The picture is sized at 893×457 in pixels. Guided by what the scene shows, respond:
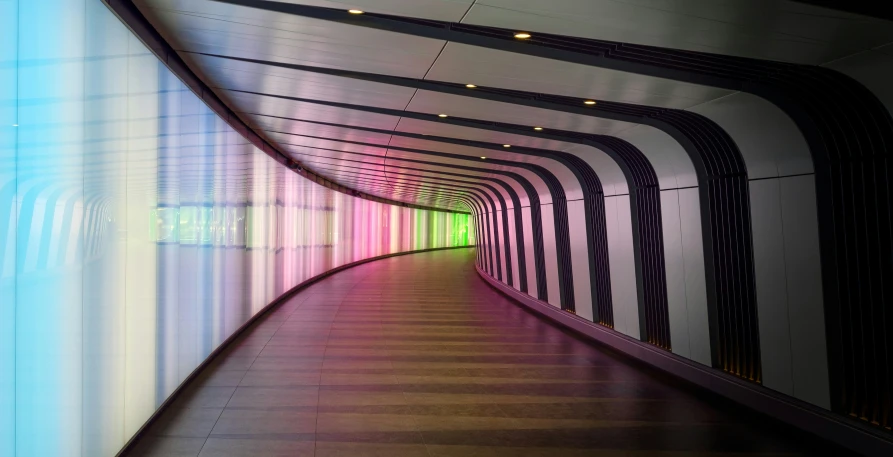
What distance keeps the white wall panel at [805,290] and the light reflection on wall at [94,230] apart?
5678 millimetres

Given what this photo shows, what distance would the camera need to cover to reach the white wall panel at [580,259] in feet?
43.9

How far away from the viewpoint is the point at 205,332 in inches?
379

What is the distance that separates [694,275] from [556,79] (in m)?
3.45

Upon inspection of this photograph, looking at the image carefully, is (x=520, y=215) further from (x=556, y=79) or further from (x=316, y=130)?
(x=556, y=79)

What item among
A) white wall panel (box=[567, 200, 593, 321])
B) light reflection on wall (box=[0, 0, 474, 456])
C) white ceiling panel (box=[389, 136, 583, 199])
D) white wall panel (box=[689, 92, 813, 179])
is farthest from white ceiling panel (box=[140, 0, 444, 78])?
white wall panel (box=[567, 200, 593, 321])

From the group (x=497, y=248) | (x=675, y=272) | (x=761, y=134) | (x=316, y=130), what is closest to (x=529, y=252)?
(x=497, y=248)

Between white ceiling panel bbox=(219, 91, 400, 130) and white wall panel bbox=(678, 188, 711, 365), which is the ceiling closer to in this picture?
white ceiling panel bbox=(219, 91, 400, 130)

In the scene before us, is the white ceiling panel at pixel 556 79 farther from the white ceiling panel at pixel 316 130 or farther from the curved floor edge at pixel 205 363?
the white ceiling panel at pixel 316 130

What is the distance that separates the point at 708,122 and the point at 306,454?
17.4 ft

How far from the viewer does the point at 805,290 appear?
7137 millimetres

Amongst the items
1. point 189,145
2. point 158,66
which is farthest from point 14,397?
point 189,145

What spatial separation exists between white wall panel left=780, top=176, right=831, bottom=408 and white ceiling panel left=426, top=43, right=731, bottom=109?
1167mm

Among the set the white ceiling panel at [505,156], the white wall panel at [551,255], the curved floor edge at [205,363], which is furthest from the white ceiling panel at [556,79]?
the white wall panel at [551,255]

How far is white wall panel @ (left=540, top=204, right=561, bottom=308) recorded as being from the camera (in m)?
15.5
